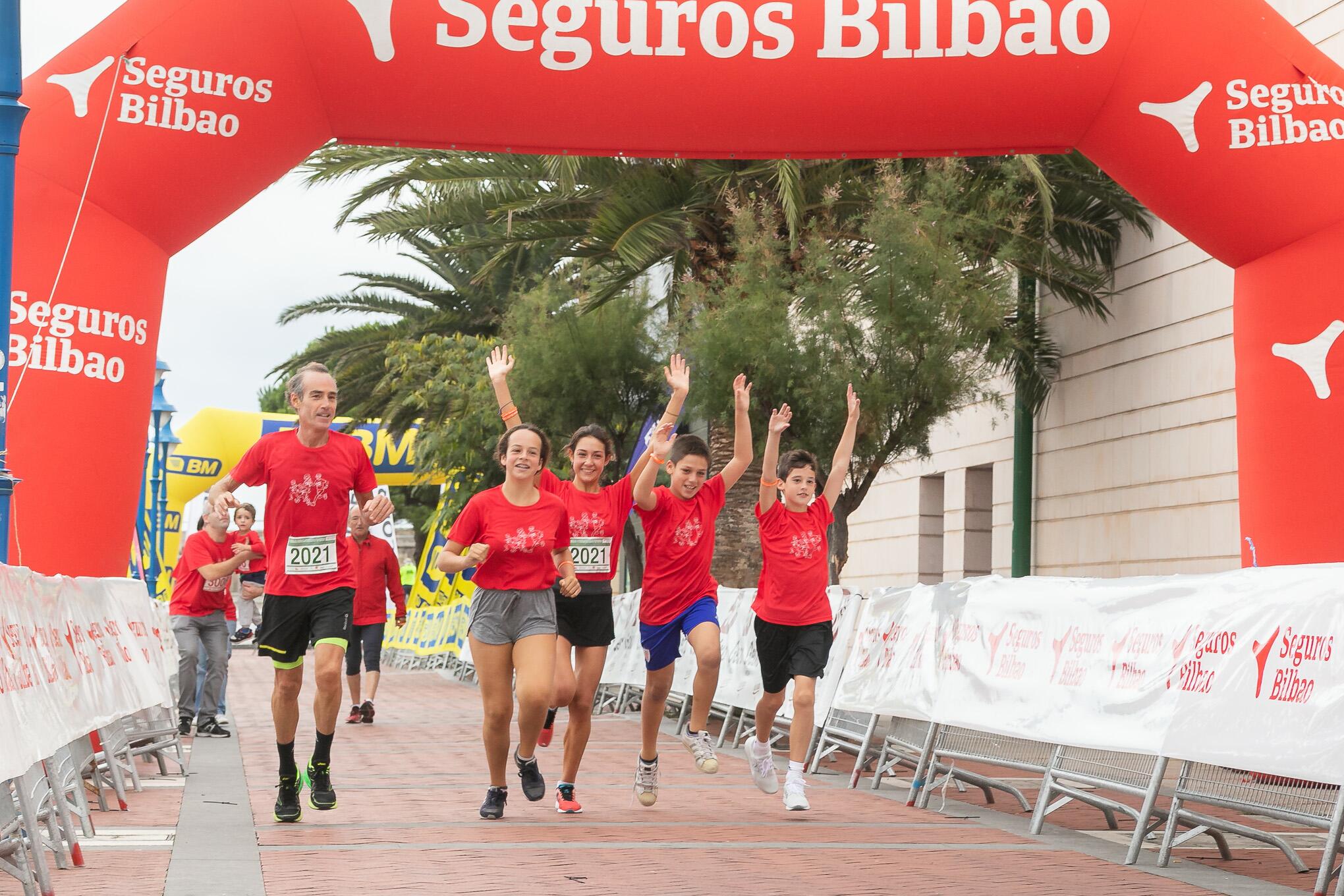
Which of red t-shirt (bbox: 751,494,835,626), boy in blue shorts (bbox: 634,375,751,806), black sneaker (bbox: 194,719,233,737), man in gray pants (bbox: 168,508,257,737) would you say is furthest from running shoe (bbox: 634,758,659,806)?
black sneaker (bbox: 194,719,233,737)

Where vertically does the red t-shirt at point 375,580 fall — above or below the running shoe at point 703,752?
above

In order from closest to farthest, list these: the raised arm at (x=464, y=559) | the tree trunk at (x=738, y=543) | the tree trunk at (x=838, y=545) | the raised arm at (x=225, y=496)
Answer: the raised arm at (x=464, y=559)
the raised arm at (x=225, y=496)
the tree trunk at (x=838, y=545)
the tree trunk at (x=738, y=543)

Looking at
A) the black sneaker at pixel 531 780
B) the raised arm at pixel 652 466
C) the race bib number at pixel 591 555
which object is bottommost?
the black sneaker at pixel 531 780

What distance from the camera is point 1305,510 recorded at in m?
10.3

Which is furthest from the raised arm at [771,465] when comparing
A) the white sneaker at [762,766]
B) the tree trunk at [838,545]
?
the tree trunk at [838,545]

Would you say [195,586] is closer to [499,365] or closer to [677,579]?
[499,365]

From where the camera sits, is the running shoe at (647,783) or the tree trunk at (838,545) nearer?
the running shoe at (647,783)

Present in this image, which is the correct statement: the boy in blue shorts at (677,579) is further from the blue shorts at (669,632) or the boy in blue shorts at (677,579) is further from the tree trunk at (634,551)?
the tree trunk at (634,551)

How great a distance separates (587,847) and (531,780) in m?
0.96

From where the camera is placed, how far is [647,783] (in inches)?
351

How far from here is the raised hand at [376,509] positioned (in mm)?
7750

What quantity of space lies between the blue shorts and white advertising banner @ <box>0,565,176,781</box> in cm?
280

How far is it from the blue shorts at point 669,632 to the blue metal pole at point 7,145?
3.32 metres

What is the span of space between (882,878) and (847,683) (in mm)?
4433
